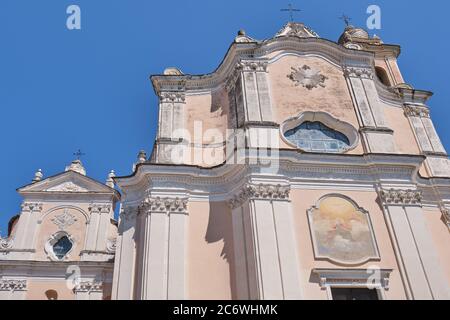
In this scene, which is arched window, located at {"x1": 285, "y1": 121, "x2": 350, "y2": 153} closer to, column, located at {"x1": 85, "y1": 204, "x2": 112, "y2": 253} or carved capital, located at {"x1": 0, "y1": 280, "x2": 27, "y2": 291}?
column, located at {"x1": 85, "y1": 204, "x2": 112, "y2": 253}

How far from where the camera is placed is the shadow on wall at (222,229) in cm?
1440

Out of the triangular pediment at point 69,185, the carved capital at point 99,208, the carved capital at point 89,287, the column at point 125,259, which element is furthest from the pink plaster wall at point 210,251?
the triangular pediment at point 69,185

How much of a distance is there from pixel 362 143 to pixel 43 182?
60.9 feet

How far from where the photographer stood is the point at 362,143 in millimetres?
17234

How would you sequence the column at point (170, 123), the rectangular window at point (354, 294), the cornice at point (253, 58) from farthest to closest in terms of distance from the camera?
the cornice at point (253, 58)
the column at point (170, 123)
the rectangular window at point (354, 294)

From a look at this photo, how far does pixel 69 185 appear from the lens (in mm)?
27672

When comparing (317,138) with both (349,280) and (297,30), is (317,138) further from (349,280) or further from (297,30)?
(297,30)

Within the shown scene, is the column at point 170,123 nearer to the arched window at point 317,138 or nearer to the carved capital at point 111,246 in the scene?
the arched window at point 317,138

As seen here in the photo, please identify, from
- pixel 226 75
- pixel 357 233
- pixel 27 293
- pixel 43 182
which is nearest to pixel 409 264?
pixel 357 233

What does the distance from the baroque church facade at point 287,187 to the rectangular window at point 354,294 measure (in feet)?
0.11

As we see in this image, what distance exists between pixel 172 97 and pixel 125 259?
7.10m

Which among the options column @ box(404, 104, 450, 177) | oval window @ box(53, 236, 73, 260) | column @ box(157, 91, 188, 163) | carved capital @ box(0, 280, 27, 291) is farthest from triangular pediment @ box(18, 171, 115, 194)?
column @ box(404, 104, 450, 177)

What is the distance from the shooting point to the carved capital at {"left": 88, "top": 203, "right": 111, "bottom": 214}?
26.5m

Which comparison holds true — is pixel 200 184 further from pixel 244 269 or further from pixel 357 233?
pixel 357 233
